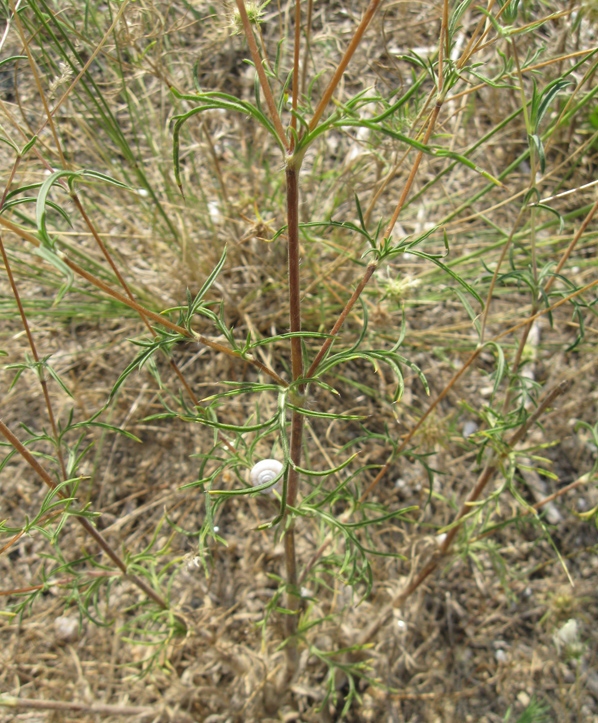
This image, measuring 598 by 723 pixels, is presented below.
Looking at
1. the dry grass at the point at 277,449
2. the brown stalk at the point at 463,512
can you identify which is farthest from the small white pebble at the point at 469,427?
the brown stalk at the point at 463,512

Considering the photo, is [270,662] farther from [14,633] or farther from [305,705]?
[14,633]

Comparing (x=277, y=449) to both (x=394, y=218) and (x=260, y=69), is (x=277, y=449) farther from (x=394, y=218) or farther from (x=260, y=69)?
(x=260, y=69)

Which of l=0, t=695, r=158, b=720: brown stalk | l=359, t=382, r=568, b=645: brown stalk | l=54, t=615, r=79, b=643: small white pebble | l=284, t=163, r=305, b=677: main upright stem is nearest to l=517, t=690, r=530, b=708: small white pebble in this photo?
l=359, t=382, r=568, b=645: brown stalk

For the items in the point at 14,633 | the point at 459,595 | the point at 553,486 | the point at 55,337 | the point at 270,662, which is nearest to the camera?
the point at 270,662

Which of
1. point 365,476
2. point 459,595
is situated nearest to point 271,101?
point 365,476

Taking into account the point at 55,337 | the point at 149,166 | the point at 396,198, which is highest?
the point at 149,166

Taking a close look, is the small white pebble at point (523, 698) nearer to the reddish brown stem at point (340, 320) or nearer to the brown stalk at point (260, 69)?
the reddish brown stem at point (340, 320)
